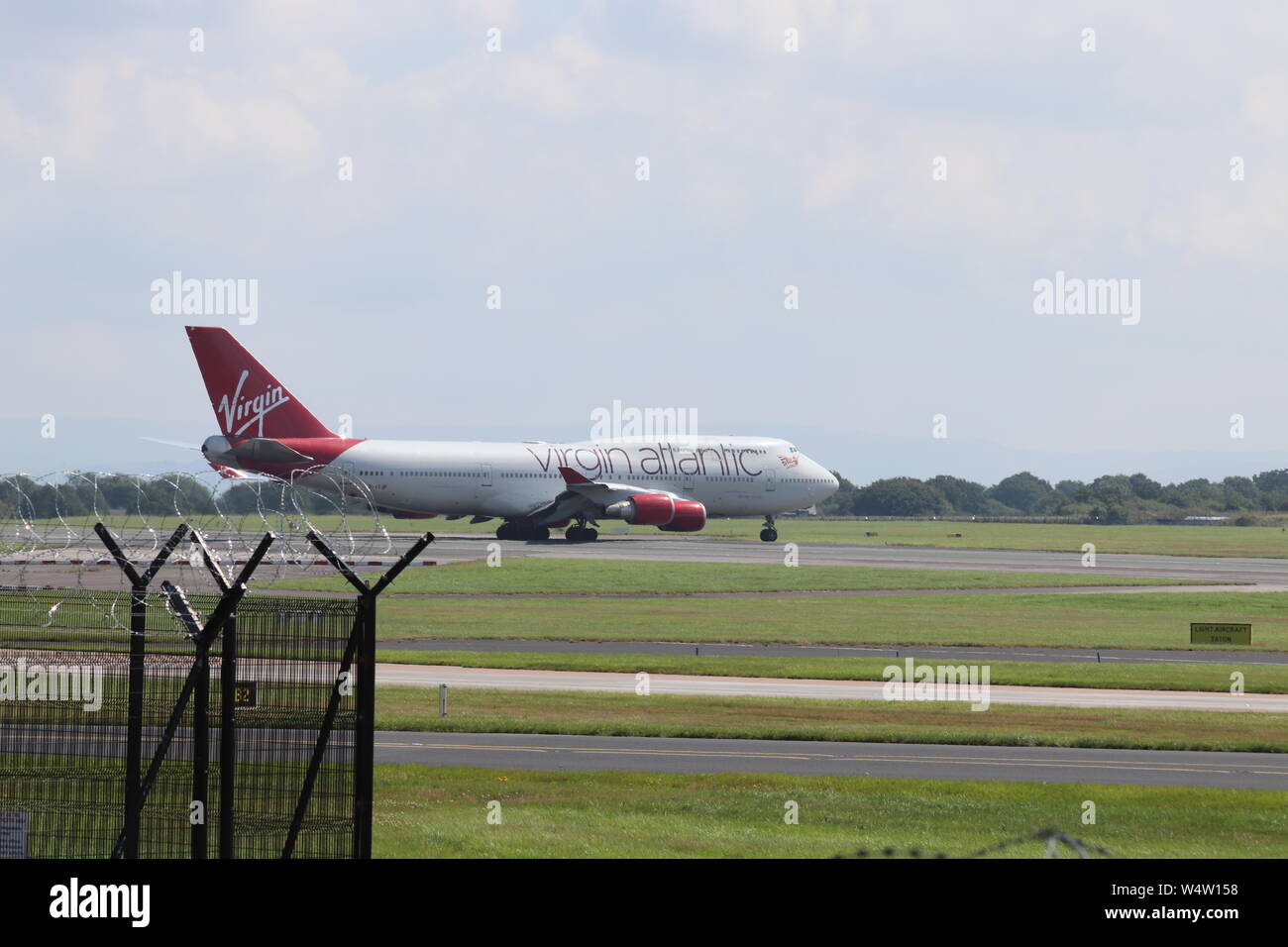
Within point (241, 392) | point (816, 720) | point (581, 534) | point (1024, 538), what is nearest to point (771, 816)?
point (816, 720)

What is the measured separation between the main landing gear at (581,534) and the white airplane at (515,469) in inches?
3.4

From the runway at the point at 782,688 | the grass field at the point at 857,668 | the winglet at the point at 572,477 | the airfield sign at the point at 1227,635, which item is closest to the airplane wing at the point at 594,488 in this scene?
the winglet at the point at 572,477

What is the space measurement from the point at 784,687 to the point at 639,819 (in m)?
16.0

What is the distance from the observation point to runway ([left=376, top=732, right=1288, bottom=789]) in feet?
77.2

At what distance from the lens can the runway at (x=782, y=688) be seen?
3288cm

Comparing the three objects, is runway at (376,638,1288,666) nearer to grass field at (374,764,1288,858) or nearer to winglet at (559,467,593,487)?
grass field at (374,764,1288,858)

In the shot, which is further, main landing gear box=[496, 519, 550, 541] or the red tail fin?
main landing gear box=[496, 519, 550, 541]

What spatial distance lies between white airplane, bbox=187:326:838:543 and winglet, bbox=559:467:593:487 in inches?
3.3

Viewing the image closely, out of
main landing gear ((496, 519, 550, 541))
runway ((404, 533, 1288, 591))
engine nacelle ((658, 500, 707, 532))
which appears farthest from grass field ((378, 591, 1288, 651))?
main landing gear ((496, 519, 550, 541))

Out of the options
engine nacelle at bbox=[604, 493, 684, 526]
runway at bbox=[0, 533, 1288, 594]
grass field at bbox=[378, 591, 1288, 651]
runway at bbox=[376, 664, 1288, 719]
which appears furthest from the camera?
engine nacelle at bbox=[604, 493, 684, 526]

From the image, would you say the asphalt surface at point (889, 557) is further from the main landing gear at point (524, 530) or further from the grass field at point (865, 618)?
the grass field at point (865, 618)

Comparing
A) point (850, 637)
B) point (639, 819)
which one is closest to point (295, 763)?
point (639, 819)

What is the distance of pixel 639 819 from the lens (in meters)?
19.2
